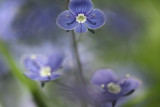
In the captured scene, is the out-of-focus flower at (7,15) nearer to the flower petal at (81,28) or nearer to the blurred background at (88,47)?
the blurred background at (88,47)

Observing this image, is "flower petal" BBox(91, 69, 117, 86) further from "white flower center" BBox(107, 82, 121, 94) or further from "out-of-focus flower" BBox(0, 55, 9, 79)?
"out-of-focus flower" BBox(0, 55, 9, 79)

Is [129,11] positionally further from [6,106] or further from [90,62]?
[6,106]

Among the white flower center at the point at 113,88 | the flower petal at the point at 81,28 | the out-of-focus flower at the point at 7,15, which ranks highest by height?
the out-of-focus flower at the point at 7,15

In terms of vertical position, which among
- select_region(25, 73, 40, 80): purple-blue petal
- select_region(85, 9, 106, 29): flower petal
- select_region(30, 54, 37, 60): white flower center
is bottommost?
select_region(25, 73, 40, 80): purple-blue petal

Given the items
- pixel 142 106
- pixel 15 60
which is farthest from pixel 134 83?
pixel 15 60

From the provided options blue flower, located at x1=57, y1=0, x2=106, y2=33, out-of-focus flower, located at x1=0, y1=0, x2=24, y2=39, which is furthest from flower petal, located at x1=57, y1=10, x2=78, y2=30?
out-of-focus flower, located at x1=0, y1=0, x2=24, y2=39

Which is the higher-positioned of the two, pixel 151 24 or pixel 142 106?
pixel 151 24

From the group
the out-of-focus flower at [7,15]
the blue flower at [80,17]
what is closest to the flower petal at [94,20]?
the blue flower at [80,17]
